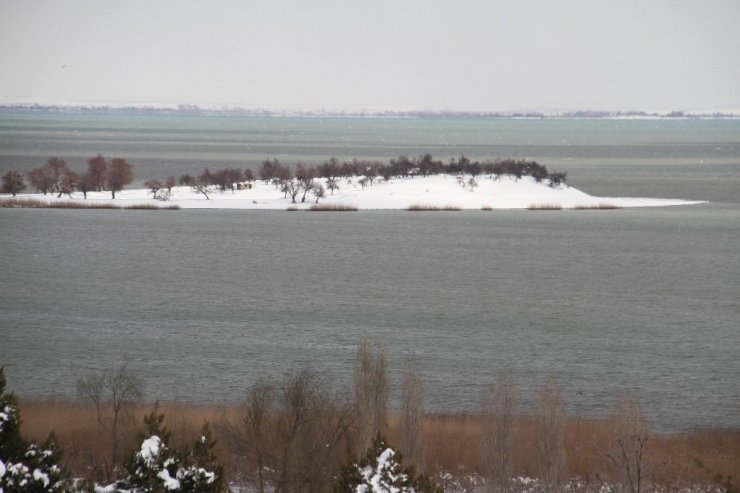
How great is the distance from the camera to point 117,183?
7350 cm

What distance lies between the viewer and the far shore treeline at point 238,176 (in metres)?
71.8

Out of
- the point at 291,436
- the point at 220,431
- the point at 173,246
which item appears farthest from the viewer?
the point at 173,246

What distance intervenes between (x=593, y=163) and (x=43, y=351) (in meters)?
99.1

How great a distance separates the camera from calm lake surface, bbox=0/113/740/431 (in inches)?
1012

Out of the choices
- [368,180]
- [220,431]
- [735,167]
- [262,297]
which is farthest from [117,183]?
[735,167]

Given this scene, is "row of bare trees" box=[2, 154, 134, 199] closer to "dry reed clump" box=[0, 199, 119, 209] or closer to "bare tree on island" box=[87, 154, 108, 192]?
"bare tree on island" box=[87, 154, 108, 192]

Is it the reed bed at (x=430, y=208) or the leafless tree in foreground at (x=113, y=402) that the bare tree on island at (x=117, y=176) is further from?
the leafless tree in foreground at (x=113, y=402)

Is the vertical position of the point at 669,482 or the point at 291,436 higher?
the point at 291,436

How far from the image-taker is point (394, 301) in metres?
35.8

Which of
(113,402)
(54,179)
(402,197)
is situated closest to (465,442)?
(113,402)

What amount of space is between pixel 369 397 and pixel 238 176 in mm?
58068

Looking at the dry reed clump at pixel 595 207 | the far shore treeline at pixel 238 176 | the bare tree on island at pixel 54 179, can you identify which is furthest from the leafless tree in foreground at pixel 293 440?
the bare tree on island at pixel 54 179

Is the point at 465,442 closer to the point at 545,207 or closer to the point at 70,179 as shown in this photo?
the point at 545,207

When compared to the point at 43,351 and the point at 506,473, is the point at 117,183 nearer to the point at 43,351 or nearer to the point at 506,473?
the point at 43,351
